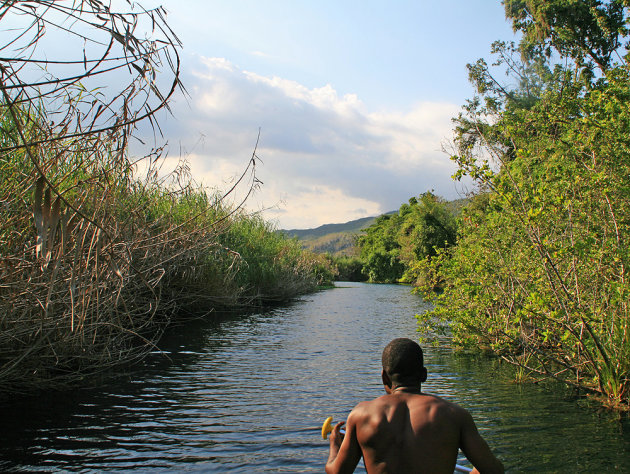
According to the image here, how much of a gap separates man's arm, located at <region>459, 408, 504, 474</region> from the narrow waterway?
3.04 m

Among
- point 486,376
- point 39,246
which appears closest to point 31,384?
point 39,246

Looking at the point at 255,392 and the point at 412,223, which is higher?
the point at 412,223

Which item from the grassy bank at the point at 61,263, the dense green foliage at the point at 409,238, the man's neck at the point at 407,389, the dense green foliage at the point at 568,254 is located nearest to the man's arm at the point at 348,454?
the man's neck at the point at 407,389

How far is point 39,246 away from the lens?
2.75m

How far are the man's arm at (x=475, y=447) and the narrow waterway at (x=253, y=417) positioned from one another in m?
3.04

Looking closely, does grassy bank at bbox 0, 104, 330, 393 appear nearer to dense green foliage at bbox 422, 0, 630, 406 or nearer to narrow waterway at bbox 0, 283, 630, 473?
narrow waterway at bbox 0, 283, 630, 473

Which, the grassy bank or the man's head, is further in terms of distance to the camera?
the grassy bank

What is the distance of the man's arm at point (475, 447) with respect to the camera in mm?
3293

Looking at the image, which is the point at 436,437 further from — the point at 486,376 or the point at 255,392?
the point at 486,376

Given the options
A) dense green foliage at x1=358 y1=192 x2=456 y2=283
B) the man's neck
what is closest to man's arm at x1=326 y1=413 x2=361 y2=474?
the man's neck

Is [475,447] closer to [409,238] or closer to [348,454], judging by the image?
[348,454]

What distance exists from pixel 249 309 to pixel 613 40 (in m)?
23.2

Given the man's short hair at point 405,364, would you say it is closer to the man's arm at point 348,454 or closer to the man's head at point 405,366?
the man's head at point 405,366

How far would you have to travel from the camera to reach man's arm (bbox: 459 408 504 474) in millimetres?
3293
